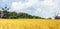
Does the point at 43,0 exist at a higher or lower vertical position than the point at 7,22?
higher

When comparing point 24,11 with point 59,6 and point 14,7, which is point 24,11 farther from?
point 59,6

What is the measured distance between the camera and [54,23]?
5.36ft

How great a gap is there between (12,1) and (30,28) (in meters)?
0.23

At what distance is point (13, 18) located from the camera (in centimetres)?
165

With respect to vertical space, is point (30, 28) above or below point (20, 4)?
below

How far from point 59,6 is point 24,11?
0.25 m

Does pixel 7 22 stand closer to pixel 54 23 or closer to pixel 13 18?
pixel 13 18

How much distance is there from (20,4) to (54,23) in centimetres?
28

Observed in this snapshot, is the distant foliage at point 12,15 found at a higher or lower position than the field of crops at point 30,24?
higher

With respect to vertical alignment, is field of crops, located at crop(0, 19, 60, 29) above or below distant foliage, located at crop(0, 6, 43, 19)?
below

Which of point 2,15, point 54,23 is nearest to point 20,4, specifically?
point 2,15

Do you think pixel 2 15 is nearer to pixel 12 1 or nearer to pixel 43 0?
pixel 12 1

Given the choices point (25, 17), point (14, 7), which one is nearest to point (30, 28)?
point (25, 17)

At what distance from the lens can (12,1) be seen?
1664 mm
